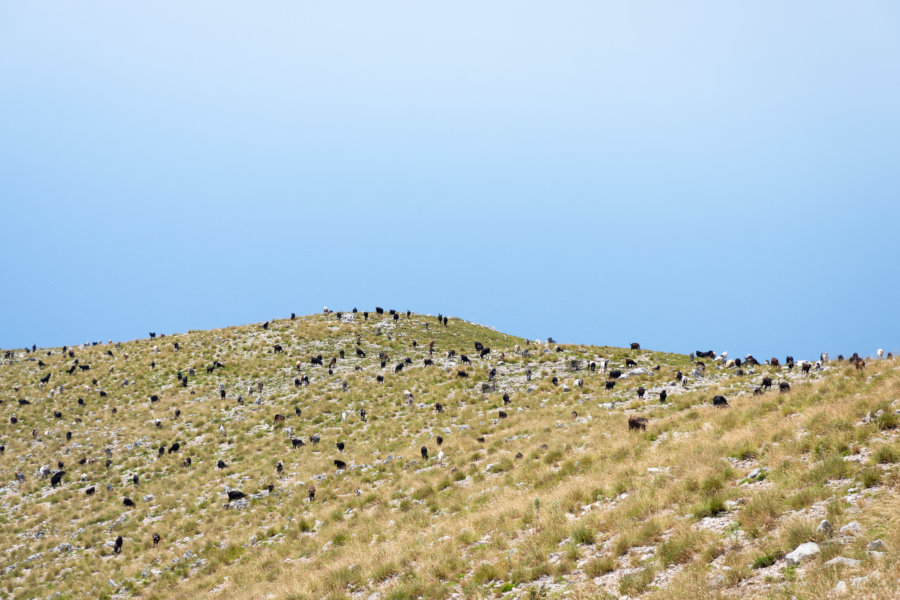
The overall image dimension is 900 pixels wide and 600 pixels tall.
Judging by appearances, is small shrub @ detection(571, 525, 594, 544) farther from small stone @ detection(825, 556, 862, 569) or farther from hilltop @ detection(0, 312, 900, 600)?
small stone @ detection(825, 556, 862, 569)

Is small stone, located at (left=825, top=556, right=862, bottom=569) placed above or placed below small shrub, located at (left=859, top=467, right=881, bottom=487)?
below

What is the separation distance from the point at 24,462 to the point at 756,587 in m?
47.1

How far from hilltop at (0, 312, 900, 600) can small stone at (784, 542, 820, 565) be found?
33 millimetres

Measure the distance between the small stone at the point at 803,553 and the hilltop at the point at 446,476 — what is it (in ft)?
0.11

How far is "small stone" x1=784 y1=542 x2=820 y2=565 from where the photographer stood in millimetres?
8859

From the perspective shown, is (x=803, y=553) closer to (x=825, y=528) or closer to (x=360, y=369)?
(x=825, y=528)

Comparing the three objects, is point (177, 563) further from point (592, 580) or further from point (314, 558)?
point (592, 580)

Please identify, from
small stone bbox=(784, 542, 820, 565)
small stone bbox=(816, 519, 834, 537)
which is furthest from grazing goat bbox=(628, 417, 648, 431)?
small stone bbox=(784, 542, 820, 565)

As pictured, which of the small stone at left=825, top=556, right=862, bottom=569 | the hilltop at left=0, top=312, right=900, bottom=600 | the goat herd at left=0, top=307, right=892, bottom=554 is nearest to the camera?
the small stone at left=825, top=556, right=862, bottom=569

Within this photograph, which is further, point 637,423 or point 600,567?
point 637,423

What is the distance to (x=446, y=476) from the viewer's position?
23.1 metres

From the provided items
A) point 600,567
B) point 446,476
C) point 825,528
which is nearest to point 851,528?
point 825,528

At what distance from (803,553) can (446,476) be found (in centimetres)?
1605

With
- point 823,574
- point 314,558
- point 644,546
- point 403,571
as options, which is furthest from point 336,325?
point 823,574
